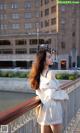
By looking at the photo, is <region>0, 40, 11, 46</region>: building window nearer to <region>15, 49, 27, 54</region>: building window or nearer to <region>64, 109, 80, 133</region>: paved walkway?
<region>15, 49, 27, 54</region>: building window

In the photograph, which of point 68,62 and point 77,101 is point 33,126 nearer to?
point 77,101

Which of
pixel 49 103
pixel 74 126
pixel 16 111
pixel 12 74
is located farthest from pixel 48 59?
pixel 12 74

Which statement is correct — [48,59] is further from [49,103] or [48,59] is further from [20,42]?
[20,42]

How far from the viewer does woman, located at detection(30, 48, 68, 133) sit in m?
4.96

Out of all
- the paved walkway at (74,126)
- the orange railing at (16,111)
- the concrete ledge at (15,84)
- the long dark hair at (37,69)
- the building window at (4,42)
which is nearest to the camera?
the orange railing at (16,111)

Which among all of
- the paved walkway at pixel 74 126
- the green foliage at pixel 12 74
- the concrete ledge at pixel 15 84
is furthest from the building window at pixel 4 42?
the paved walkway at pixel 74 126

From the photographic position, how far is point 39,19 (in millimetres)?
109125

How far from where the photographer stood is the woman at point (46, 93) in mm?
4965

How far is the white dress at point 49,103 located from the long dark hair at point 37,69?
58 millimetres

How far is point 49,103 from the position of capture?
5.00 metres

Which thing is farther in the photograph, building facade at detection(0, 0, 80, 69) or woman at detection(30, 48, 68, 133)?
building facade at detection(0, 0, 80, 69)

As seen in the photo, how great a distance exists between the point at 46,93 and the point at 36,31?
10372 centimetres

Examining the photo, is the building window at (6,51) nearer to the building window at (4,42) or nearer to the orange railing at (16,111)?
the building window at (4,42)

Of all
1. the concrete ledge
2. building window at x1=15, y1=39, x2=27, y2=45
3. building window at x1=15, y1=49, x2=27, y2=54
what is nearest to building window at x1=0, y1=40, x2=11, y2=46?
building window at x1=15, y1=39, x2=27, y2=45
